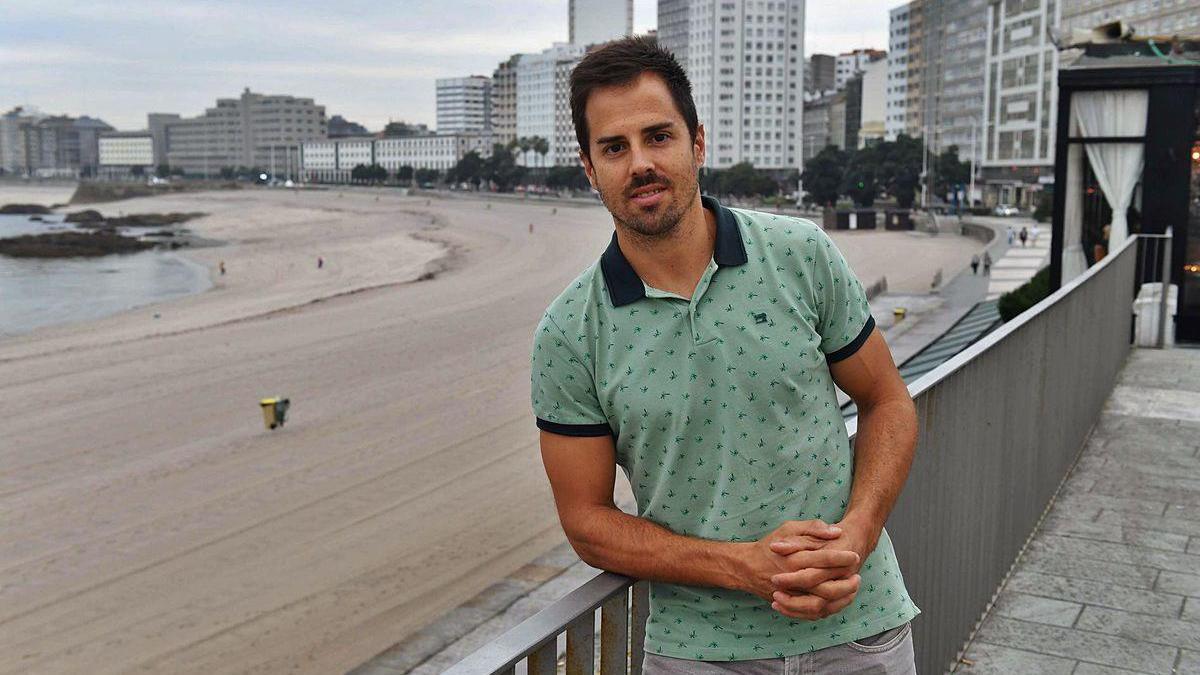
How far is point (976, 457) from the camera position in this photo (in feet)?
13.2

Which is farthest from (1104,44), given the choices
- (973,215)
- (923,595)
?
(973,215)

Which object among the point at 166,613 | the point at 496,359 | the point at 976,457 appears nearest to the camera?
the point at 976,457

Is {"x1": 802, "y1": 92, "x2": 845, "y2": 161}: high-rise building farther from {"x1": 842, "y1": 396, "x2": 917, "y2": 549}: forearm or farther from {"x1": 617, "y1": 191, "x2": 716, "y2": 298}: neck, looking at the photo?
{"x1": 617, "y1": 191, "x2": 716, "y2": 298}: neck

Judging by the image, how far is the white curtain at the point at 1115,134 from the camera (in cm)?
1047

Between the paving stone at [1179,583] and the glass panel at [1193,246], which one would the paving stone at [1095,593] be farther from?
the glass panel at [1193,246]

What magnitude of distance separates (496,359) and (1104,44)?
15098 millimetres

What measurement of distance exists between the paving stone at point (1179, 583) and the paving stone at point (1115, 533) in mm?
343

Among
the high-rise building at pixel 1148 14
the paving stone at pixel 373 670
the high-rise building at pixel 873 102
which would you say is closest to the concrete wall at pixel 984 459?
the paving stone at pixel 373 670

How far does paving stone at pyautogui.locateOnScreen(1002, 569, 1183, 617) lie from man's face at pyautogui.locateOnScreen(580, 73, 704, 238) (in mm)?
3210

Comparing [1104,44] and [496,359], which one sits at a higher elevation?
[1104,44]

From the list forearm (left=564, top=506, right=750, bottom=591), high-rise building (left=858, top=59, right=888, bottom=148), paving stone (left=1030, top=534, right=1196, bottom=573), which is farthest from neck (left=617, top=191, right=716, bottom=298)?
high-rise building (left=858, top=59, right=888, bottom=148)

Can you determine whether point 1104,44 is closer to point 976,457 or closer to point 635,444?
point 976,457

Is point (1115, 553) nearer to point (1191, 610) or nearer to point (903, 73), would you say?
point (1191, 610)

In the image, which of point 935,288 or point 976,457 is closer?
point 976,457
